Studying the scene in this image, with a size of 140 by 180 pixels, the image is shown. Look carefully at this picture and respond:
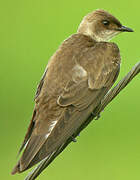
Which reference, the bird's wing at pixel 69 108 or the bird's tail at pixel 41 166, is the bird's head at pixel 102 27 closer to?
the bird's wing at pixel 69 108

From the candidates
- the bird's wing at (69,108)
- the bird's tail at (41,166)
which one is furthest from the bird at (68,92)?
the bird's tail at (41,166)

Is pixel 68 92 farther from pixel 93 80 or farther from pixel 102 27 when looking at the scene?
pixel 102 27

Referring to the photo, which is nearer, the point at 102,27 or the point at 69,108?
the point at 69,108

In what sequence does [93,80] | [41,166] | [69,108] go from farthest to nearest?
[93,80]
[69,108]
[41,166]

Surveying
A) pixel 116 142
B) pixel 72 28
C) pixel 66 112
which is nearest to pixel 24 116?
pixel 116 142

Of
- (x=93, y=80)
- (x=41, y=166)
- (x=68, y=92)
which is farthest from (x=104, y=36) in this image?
(x=41, y=166)
